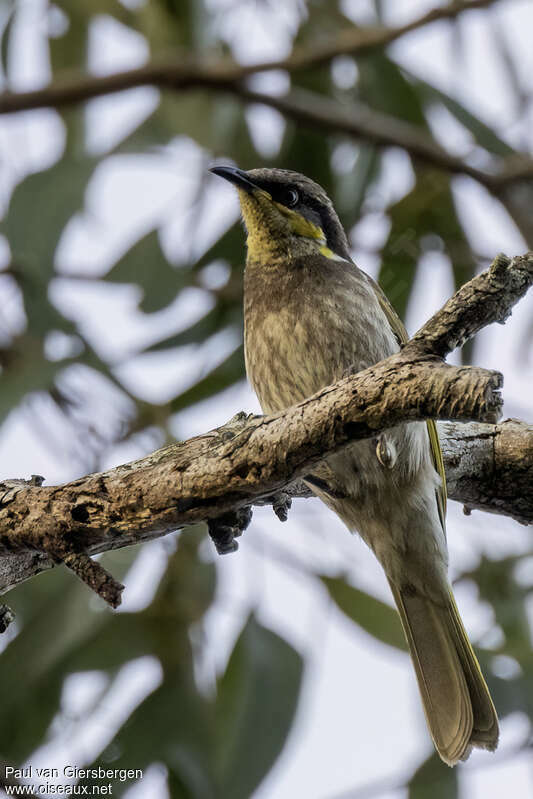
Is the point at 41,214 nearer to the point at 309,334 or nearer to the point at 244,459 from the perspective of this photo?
the point at 309,334

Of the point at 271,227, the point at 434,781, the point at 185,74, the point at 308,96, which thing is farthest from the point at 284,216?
the point at 434,781

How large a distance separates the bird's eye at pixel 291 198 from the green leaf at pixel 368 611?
1271 millimetres

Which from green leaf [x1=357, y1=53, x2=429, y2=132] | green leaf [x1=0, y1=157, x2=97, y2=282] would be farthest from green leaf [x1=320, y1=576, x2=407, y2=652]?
green leaf [x1=357, y1=53, x2=429, y2=132]

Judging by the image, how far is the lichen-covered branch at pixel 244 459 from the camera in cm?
166

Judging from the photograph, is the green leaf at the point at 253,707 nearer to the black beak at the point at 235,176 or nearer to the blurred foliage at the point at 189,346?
the blurred foliage at the point at 189,346

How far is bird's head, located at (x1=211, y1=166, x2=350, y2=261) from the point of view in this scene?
9.68 ft

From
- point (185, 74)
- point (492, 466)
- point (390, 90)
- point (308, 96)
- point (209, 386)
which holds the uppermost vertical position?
point (185, 74)

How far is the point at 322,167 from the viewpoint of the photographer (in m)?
4.19

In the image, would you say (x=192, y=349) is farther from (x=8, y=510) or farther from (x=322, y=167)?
(x=8, y=510)

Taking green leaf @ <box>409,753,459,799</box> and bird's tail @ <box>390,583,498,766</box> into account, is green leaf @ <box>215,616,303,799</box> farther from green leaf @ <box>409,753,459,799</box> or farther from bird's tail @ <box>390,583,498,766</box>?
bird's tail @ <box>390,583,498,766</box>

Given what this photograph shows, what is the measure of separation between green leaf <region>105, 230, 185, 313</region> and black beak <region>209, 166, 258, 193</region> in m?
0.71

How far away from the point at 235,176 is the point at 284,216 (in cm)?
18

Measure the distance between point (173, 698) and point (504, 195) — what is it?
2.00m

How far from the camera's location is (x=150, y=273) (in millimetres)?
3742
